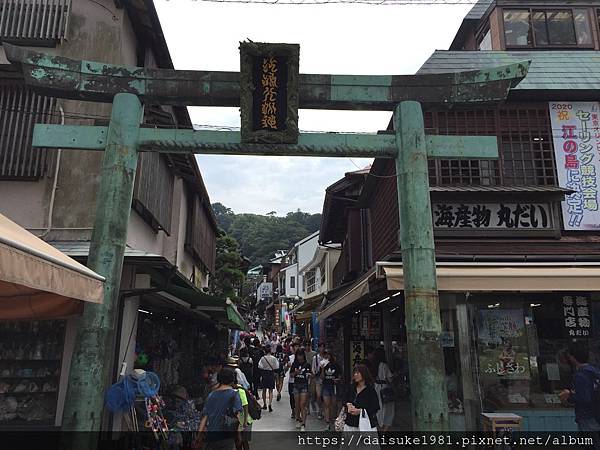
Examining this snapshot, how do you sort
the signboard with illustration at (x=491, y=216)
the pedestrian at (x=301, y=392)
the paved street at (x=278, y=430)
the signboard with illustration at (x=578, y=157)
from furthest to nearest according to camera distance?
A: the pedestrian at (x=301, y=392) < the signboard with illustration at (x=578, y=157) < the signboard with illustration at (x=491, y=216) < the paved street at (x=278, y=430)

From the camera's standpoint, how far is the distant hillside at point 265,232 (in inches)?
3425

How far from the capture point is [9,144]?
8383 millimetres

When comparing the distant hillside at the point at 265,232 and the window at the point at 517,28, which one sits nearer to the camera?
the window at the point at 517,28

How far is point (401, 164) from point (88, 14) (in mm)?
7153

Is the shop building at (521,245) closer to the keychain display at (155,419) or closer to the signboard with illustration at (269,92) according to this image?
the signboard with illustration at (269,92)

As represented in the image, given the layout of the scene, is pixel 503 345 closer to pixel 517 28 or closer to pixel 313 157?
pixel 313 157

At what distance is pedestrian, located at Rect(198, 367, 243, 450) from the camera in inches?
225

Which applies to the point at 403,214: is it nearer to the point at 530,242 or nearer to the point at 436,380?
the point at 436,380

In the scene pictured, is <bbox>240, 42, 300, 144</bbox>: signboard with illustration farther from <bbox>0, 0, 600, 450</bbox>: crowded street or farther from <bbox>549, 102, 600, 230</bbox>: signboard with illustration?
<bbox>549, 102, 600, 230</bbox>: signboard with illustration

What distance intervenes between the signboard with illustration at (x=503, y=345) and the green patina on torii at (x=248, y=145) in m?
3.53

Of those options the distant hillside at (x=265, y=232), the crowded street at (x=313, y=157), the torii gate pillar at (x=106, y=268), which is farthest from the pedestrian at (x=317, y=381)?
the distant hillside at (x=265, y=232)

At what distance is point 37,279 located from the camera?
4195 millimetres

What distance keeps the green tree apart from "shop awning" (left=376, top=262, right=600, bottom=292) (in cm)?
2037

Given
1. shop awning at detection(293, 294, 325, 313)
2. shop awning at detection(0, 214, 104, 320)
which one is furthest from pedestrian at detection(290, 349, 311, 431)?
shop awning at detection(293, 294, 325, 313)
